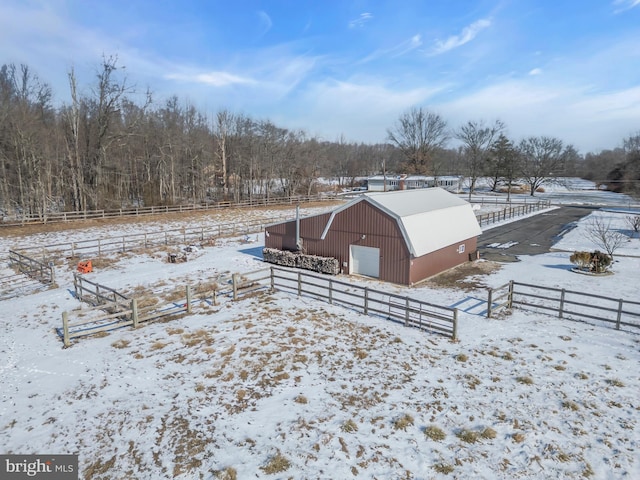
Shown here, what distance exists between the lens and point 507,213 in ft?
148

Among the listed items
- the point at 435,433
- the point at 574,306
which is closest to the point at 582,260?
the point at 574,306

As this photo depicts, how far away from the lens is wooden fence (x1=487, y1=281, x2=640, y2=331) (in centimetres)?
1259

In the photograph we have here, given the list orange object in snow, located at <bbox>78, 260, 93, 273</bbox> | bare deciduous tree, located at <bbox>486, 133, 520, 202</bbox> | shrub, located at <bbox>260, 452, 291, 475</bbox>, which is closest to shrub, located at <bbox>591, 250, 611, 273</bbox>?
shrub, located at <bbox>260, 452, 291, 475</bbox>

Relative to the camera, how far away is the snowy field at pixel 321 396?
669cm

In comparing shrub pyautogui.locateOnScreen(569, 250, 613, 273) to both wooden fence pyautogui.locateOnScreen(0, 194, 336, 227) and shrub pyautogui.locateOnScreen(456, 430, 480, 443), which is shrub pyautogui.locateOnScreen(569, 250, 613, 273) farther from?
wooden fence pyautogui.locateOnScreen(0, 194, 336, 227)

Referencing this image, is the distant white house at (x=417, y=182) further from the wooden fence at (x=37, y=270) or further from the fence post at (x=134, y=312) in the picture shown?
the fence post at (x=134, y=312)

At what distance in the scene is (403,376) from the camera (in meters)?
9.56

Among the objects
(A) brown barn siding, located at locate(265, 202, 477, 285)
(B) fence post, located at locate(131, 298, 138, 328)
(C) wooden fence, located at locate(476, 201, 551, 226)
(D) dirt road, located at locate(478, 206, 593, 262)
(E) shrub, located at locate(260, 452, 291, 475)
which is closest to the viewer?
(E) shrub, located at locate(260, 452, 291, 475)

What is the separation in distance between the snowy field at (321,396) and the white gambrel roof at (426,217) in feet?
17.4

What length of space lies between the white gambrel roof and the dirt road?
3.15m

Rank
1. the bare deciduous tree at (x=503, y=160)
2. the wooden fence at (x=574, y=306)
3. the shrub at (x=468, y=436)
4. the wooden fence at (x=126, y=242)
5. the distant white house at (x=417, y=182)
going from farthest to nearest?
the distant white house at (x=417, y=182) → the bare deciduous tree at (x=503, y=160) → the wooden fence at (x=126, y=242) → the wooden fence at (x=574, y=306) → the shrub at (x=468, y=436)

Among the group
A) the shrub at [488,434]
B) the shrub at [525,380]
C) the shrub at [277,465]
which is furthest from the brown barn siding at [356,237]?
the shrub at [277,465]

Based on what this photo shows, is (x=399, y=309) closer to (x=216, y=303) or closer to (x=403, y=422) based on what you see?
(x=216, y=303)

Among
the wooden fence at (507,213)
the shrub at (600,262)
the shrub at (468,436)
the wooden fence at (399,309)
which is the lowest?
the shrub at (468,436)
